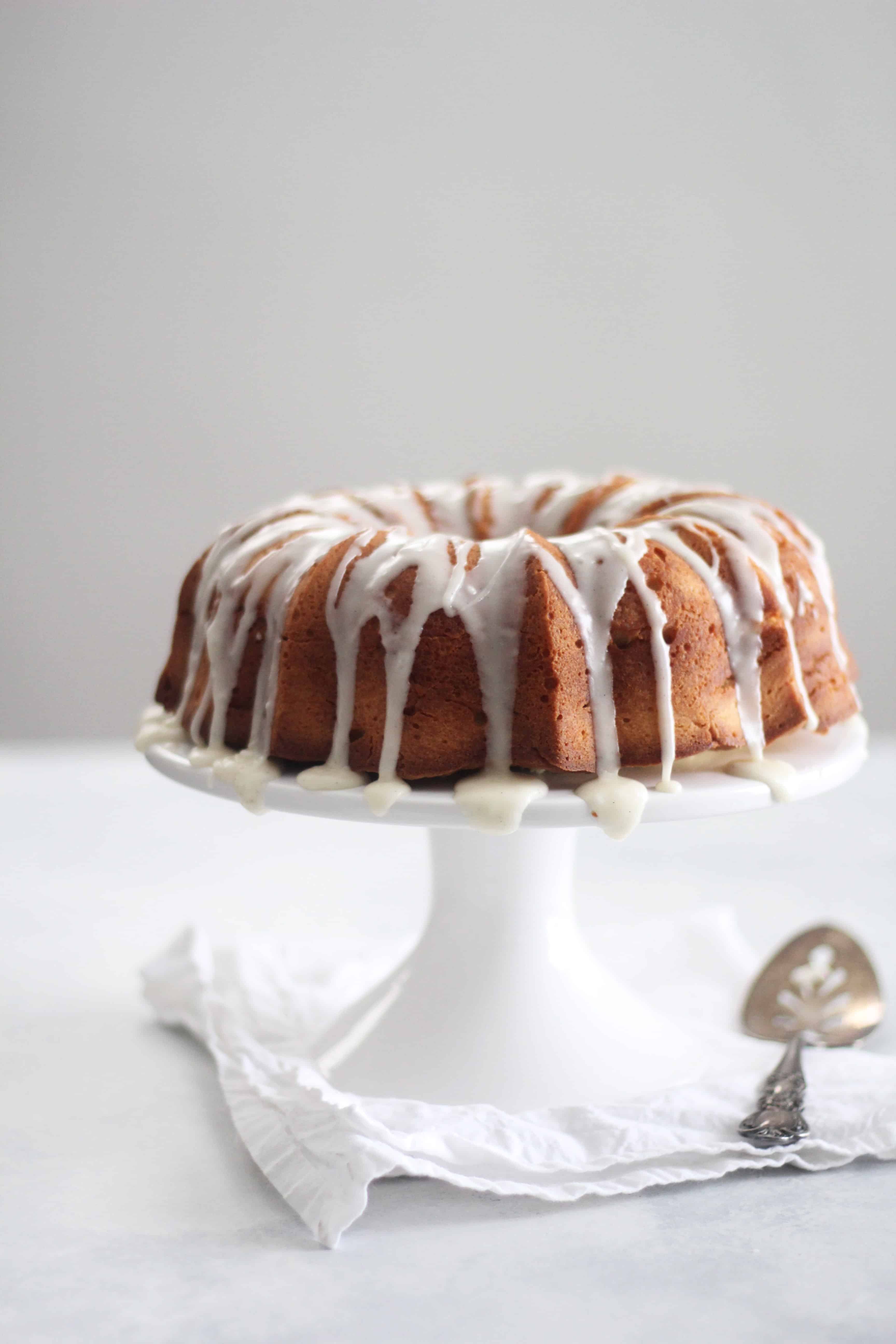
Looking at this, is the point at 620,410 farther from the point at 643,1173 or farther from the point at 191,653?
the point at 643,1173

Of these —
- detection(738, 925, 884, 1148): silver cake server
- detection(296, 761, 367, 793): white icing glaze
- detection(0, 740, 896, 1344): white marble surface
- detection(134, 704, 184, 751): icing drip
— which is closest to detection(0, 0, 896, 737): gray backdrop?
detection(0, 740, 896, 1344): white marble surface

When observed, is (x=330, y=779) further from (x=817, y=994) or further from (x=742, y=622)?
(x=817, y=994)

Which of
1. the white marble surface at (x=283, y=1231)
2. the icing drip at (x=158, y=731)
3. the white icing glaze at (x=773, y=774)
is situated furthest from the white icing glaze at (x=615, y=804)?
the icing drip at (x=158, y=731)

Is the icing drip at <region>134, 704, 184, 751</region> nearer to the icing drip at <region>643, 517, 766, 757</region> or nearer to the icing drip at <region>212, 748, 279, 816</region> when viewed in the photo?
the icing drip at <region>212, 748, 279, 816</region>

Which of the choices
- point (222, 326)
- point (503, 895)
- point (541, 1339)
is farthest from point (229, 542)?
point (222, 326)

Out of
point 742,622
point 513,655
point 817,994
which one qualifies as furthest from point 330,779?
point 817,994

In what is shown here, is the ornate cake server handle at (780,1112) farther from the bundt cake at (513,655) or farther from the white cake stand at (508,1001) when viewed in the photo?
the bundt cake at (513,655)
